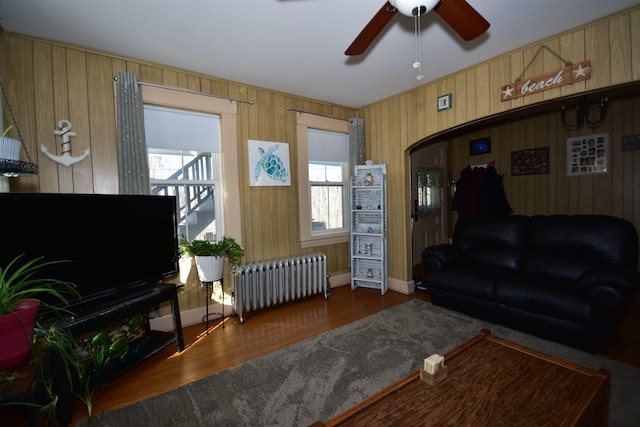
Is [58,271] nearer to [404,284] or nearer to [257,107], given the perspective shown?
[257,107]

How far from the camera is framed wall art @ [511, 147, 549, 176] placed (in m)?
4.46

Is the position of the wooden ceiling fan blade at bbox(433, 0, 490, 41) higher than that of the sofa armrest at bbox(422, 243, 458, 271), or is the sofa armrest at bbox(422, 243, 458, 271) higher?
the wooden ceiling fan blade at bbox(433, 0, 490, 41)

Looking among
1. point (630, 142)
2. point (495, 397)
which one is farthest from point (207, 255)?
point (630, 142)

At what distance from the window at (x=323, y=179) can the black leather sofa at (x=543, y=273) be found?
1.42 m

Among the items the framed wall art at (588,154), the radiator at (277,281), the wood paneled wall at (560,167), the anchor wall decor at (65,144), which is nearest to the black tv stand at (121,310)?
the radiator at (277,281)

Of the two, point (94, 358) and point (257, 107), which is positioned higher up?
point (257, 107)

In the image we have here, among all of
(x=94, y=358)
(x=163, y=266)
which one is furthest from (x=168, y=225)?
(x=94, y=358)

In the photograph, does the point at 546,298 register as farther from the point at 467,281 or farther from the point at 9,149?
the point at 9,149

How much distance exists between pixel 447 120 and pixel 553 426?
9.55ft

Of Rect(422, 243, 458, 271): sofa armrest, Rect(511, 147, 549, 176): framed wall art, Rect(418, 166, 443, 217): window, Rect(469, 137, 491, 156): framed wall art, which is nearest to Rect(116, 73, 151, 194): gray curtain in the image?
Rect(422, 243, 458, 271): sofa armrest

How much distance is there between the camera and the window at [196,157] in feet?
9.23

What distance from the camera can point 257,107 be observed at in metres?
3.39

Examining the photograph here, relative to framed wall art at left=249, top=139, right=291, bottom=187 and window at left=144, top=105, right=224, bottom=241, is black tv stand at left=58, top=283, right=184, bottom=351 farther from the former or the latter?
framed wall art at left=249, top=139, right=291, bottom=187

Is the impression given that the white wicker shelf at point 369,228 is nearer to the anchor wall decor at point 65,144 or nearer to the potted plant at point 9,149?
the anchor wall decor at point 65,144
